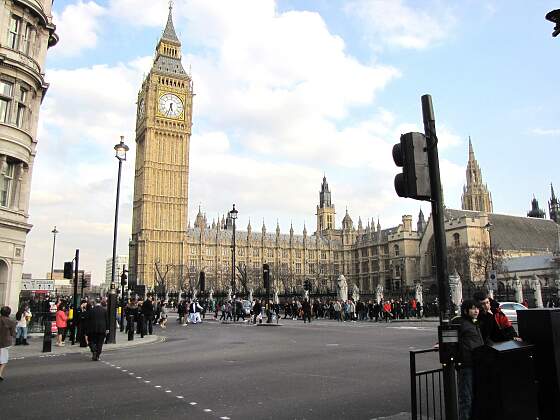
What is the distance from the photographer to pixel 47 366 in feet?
42.0

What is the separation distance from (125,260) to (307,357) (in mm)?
195344

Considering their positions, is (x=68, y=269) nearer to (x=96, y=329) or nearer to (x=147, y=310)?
(x=147, y=310)

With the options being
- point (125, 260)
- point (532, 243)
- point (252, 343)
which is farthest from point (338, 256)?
point (252, 343)

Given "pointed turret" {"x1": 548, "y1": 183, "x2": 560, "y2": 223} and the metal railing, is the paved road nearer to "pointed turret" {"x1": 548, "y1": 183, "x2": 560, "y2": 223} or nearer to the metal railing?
the metal railing

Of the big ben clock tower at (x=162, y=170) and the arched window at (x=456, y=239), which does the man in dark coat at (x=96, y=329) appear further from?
the big ben clock tower at (x=162, y=170)

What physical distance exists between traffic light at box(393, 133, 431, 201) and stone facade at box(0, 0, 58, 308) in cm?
2129

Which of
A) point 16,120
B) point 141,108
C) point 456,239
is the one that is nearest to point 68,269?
point 16,120

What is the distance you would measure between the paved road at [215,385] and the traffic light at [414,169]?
132 inches

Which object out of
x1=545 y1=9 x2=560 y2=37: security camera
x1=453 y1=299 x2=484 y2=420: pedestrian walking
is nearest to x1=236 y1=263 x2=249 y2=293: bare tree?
x1=453 y1=299 x2=484 y2=420: pedestrian walking

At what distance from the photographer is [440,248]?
500cm

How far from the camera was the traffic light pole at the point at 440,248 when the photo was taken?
4801 millimetres

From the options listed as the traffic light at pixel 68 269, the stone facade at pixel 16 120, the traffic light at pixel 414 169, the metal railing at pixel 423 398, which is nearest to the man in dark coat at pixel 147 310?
the traffic light at pixel 68 269

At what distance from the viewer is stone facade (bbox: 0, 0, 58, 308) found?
2191cm

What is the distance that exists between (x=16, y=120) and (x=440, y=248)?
22.9 m
